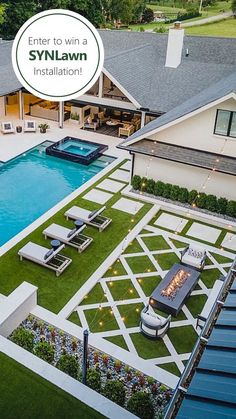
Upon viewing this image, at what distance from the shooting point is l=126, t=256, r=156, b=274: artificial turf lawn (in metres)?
16.6

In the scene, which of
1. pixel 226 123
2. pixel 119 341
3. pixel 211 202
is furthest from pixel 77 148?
pixel 119 341

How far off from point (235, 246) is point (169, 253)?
3183 mm

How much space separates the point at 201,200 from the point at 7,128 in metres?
15.5

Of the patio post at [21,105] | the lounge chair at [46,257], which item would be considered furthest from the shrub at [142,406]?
the patio post at [21,105]

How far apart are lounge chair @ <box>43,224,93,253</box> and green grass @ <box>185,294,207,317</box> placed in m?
5.04

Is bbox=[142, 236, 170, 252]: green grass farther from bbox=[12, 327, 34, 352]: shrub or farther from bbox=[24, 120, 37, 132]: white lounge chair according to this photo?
bbox=[24, 120, 37, 132]: white lounge chair

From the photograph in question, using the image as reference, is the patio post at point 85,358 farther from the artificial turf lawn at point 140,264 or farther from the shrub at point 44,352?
the artificial turf lawn at point 140,264

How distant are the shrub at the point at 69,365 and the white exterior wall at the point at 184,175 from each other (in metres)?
12.3

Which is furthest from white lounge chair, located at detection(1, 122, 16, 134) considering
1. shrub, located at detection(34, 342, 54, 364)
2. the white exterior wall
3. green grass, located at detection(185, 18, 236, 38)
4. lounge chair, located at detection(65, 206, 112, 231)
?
green grass, located at detection(185, 18, 236, 38)

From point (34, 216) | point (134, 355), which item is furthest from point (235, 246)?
point (34, 216)

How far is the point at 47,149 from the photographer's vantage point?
2664 cm

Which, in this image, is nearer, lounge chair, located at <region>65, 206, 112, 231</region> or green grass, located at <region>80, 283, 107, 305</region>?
green grass, located at <region>80, 283, 107, 305</region>

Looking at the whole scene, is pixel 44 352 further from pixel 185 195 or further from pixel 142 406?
pixel 185 195

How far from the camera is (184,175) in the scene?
2127 cm
